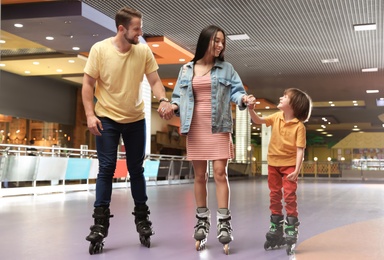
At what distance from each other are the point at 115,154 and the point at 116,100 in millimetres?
329

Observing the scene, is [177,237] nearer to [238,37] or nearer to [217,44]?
[217,44]

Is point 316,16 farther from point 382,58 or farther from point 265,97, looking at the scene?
point 265,97

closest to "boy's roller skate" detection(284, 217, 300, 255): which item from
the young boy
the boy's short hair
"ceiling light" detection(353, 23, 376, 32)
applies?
the young boy

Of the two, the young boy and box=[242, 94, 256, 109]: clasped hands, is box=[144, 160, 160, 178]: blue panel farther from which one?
box=[242, 94, 256, 109]: clasped hands

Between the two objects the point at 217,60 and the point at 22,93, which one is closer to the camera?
the point at 217,60

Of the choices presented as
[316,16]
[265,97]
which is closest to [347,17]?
[316,16]

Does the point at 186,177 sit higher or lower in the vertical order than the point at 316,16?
lower

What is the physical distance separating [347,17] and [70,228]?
8.21 m

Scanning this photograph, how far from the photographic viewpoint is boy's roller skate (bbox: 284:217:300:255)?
2.75m

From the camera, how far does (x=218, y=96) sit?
295cm

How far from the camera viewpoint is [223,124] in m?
2.94

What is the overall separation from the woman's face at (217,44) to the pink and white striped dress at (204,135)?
149 millimetres

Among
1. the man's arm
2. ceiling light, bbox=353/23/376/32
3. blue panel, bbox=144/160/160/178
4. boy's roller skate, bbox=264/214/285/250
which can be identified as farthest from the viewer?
blue panel, bbox=144/160/160/178

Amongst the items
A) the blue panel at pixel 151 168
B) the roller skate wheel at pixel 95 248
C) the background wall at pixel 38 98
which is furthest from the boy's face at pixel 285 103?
the background wall at pixel 38 98
